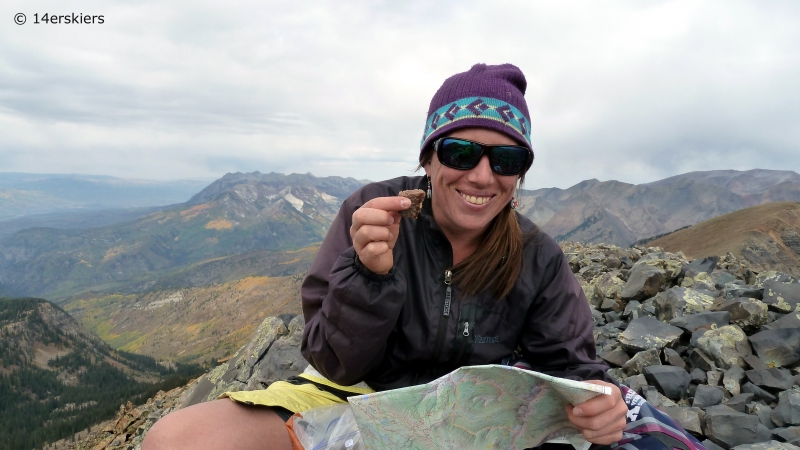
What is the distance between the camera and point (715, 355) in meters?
7.02

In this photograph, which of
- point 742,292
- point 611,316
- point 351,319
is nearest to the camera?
point 351,319

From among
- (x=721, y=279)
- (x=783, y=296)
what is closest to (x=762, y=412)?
(x=783, y=296)

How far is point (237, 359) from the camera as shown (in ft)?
39.4

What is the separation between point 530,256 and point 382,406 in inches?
79.0

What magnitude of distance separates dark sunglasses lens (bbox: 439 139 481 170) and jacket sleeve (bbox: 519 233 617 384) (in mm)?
1097

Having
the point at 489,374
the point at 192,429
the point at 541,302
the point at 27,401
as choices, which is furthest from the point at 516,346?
the point at 27,401

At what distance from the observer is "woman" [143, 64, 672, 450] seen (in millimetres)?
3391

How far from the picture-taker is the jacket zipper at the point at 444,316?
3.87m

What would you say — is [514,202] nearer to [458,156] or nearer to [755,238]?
[458,156]

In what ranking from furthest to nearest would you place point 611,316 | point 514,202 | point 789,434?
point 611,316 < point 789,434 < point 514,202

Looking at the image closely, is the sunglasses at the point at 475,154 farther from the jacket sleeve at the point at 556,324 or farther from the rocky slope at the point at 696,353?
the rocky slope at the point at 696,353

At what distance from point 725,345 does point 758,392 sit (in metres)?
1.05

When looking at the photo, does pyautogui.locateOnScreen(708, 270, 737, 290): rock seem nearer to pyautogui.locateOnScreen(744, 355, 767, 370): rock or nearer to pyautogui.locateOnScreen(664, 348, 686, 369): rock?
pyautogui.locateOnScreen(744, 355, 767, 370): rock

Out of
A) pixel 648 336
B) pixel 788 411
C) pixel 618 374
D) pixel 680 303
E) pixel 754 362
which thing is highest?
pixel 680 303
